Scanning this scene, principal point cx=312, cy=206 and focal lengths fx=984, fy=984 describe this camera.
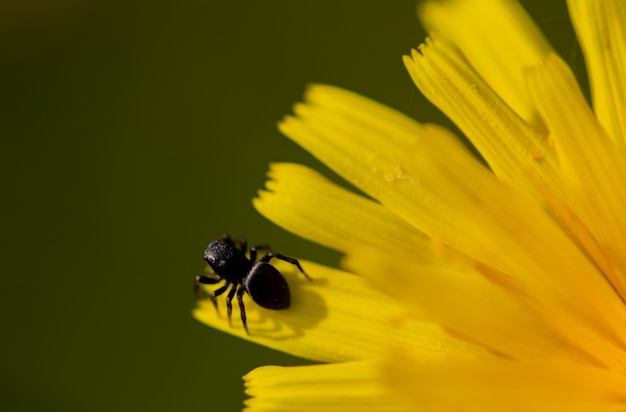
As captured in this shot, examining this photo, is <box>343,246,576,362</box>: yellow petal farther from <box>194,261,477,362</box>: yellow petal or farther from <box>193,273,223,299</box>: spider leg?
<box>193,273,223,299</box>: spider leg

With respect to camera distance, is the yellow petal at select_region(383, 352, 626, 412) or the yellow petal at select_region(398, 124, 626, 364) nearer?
the yellow petal at select_region(383, 352, 626, 412)

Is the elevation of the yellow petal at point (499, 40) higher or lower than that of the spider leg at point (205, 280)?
higher

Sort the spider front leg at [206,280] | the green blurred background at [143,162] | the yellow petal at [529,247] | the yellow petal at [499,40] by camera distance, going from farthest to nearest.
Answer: the green blurred background at [143,162], the spider front leg at [206,280], the yellow petal at [499,40], the yellow petal at [529,247]

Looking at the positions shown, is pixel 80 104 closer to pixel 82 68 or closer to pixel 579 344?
pixel 82 68

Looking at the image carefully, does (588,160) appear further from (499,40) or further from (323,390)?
(323,390)

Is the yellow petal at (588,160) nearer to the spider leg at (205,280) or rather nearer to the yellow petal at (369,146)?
the yellow petal at (369,146)

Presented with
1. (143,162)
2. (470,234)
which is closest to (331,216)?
(470,234)

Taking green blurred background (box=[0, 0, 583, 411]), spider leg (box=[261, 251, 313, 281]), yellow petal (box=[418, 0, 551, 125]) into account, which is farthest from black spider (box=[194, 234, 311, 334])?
A: yellow petal (box=[418, 0, 551, 125])

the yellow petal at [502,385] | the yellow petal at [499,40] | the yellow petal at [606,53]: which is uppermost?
the yellow petal at [499,40]

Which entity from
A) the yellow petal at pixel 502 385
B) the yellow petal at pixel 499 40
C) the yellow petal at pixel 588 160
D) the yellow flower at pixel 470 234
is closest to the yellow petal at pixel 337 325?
the yellow flower at pixel 470 234
